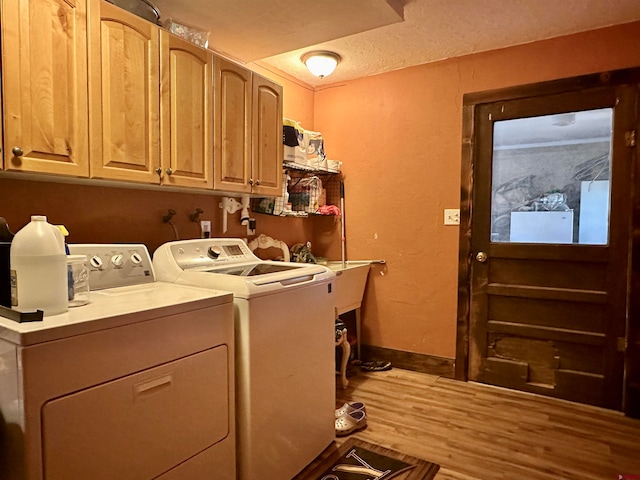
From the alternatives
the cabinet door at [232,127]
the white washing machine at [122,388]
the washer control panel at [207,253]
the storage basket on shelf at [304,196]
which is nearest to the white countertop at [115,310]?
the white washing machine at [122,388]

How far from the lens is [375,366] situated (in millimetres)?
3283

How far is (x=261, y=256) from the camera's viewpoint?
3.03 meters

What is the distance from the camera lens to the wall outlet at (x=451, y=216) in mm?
3020

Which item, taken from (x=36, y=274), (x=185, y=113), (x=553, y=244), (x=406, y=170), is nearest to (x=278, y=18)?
(x=185, y=113)

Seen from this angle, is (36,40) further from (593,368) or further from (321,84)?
(593,368)

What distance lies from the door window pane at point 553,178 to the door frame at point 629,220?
0.49ft

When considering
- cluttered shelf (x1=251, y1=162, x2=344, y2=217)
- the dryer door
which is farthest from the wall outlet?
the dryer door

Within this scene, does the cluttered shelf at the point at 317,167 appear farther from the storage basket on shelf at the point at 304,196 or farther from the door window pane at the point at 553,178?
the door window pane at the point at 553,178

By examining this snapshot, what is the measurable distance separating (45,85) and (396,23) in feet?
6.13

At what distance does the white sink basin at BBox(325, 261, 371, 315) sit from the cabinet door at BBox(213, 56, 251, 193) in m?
1.04

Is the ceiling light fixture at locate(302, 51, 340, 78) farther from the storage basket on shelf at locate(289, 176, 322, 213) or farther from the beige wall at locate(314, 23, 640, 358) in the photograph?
the storage basket on shelf at locate(289, 176, 322, 213)

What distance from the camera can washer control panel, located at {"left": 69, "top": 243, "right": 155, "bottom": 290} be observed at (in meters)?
1.71

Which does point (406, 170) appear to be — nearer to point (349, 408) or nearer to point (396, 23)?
point (396, 23)

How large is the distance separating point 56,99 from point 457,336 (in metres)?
2.82
